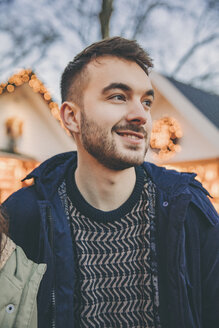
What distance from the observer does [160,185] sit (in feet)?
5.94

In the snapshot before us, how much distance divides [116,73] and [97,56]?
212 mm

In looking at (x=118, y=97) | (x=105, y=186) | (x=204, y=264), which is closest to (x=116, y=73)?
(x=118, y=97)

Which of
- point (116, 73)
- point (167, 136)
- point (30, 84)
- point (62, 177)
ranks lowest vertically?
point (62, 177)

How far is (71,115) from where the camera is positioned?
199 centimetres

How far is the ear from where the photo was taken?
1.94 metres

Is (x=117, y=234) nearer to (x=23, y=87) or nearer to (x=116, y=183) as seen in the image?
(x=116, y=183)

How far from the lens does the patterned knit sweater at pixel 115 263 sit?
1599 mm

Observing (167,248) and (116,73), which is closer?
(167,248)

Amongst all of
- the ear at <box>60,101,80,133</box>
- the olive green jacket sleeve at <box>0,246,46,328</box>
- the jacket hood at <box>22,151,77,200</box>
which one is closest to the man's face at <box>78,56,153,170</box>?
the ear at <box>60,101,80,133</box>

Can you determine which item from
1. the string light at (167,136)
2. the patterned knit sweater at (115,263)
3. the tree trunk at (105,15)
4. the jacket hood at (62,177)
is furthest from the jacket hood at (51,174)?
the tree trunk at (105,15)

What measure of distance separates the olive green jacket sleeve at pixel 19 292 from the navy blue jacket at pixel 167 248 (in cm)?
9

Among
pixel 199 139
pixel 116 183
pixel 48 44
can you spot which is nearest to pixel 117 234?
pixel 116 183

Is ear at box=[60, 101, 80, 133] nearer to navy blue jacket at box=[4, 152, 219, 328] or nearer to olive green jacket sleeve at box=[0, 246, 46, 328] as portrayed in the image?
navy blue jacket at box=[4, 152, 219, 328]

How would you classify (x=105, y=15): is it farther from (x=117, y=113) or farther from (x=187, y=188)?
(x=187, y=188)
